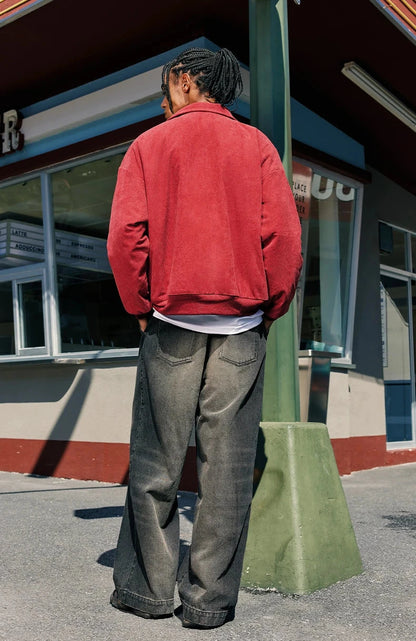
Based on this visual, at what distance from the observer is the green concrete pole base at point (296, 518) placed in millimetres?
3182

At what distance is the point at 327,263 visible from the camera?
7.84 m

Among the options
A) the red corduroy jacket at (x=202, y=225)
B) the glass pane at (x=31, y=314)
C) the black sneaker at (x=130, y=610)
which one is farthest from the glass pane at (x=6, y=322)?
the red corduroy jacket at (x=202, y=225)

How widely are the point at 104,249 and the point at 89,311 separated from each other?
588mm

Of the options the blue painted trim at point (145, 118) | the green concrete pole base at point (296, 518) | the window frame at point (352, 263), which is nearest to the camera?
the green concrete pole base at point (296, 518)

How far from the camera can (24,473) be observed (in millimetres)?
7332

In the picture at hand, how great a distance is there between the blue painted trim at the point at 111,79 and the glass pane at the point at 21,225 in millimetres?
680

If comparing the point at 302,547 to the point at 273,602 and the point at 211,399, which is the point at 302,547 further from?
the point at 211,399

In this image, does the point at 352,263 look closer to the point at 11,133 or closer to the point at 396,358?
the point at 396,358

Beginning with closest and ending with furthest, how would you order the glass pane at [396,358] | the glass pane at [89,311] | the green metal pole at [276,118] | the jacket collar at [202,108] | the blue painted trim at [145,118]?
the jacket collar at [202,108], the green metal pole at [276,118], the blue painted trim at [145,118], the glass pane at [89,311], the glass pane at [396,358]

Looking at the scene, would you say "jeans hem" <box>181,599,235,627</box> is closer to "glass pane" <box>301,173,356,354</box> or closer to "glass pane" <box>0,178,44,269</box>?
"glass pane" <box>301,173,356,354</box>

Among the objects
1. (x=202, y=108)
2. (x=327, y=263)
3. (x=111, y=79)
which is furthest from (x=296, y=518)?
(x=327, y=263)

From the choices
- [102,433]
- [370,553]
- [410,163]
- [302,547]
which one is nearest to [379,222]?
[410,163]

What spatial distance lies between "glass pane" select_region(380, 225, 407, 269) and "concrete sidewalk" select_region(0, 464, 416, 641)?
13.4ft

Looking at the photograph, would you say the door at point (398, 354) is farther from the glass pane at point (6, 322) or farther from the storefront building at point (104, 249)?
the glass pane at point (6, 322)
